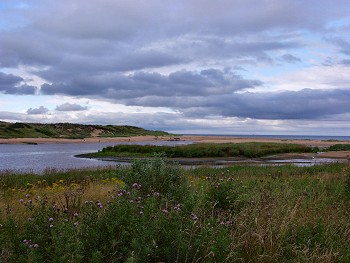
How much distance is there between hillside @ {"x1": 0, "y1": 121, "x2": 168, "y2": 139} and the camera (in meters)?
127

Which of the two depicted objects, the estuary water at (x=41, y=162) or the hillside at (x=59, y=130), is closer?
the estuary water at (x=41, y=162)

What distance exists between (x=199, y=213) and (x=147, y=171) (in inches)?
142

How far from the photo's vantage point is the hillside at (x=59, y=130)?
127m

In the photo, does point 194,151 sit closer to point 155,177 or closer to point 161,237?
point 155,177

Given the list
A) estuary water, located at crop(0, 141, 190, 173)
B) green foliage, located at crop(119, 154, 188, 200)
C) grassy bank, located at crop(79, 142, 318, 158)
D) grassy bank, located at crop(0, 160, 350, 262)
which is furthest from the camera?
grassy bank, located at crop(79, 142, 318, 158)

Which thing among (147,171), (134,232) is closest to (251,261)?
(134,232)

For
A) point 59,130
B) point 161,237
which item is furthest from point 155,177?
point 59,130

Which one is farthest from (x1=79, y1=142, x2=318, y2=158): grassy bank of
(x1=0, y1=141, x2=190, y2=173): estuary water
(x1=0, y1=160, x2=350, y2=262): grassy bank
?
(x1=0, y1=160, x2=350, y2=262): grassy bank

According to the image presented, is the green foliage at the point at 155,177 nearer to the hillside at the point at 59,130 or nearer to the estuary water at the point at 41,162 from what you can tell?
the estuary water at the point at 41,162

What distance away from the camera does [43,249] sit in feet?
16.3

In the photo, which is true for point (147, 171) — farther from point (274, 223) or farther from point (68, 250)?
point (68, 250)

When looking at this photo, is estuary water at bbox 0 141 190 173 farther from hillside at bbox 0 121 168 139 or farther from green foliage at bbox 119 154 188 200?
hillside at bbox 0 121 168 139

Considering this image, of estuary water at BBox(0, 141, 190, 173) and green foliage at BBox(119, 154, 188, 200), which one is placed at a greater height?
green foliage at BBox(119, 154, 188, 200)

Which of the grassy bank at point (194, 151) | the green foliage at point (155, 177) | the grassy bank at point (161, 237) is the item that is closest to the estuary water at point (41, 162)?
the grassy bank at point (194, 151)
